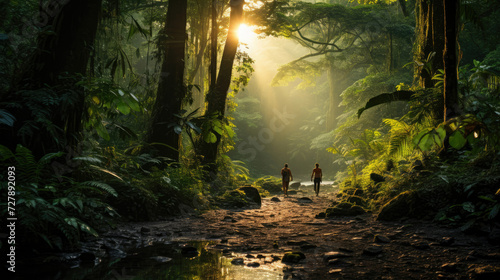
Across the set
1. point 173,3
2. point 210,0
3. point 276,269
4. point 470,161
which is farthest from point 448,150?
point 210,0

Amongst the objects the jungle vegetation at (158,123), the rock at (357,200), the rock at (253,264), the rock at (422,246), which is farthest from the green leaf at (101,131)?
the rock at (357,200)

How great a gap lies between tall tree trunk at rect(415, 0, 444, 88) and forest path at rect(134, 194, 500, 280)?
165 inches

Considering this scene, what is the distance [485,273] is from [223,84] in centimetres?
941

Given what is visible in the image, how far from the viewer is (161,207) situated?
661 centimetres

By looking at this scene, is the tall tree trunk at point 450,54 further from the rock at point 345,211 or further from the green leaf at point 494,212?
the rock at point 345,211

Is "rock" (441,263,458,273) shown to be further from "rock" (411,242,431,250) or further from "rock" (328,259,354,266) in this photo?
"rock" (328,259,354,266)

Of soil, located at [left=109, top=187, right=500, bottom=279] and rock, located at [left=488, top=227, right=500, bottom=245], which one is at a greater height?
rock, located at [left=488, top=227, right=500, bottom=245]

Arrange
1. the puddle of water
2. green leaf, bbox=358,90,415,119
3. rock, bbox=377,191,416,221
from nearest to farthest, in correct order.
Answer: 1. the puddle of water
2. rock, bbox=377,191,416,221
3. green leaf, bbox=358,90,415,119

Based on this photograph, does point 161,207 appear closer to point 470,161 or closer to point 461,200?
point 461,200

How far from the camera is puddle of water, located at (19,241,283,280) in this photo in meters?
3.11

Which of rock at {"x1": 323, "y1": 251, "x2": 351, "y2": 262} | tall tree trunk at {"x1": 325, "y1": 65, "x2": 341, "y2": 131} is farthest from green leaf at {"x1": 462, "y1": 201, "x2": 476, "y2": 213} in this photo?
tall tree trunk at {"x1": 325, "y1": 65, "x2": 341, "y2": 131}

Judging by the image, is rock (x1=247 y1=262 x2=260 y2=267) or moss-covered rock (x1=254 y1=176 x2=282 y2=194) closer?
rock (x1=247 y1=262 x2=260 y2=267)

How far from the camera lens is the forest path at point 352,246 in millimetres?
3314

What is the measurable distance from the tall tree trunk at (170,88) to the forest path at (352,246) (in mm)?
2208
